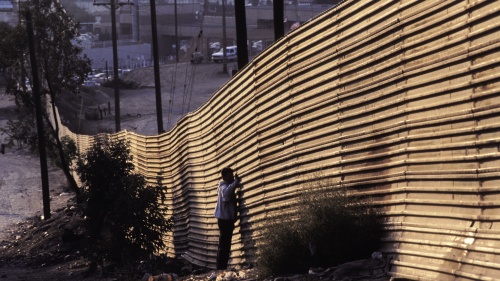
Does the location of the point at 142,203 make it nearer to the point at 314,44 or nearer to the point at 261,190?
the point at 261,190

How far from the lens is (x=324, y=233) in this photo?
10.8m

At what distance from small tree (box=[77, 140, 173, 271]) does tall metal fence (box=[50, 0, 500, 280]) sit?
3.82m

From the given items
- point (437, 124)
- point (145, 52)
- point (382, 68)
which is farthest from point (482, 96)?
point (145, 52)

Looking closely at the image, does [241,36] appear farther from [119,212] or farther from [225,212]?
[225,212]

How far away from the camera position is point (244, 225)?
15.5 meters

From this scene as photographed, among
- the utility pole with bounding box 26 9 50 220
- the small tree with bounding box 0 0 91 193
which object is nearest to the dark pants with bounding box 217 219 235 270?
the utility pole with bounding box 26 9 50 220

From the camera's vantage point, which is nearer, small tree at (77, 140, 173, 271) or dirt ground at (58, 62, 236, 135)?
small tree at (77, 140, 173, 271)

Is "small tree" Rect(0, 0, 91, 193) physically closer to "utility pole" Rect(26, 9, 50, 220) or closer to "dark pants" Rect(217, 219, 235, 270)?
"utility pole" Rect(26, 9, 50, 220)

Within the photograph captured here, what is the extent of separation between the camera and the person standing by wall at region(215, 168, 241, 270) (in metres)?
15.5

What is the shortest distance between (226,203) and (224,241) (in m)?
0.57

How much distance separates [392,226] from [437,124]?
1279 millimetres

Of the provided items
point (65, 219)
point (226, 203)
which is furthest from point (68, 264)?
point (226, 203)

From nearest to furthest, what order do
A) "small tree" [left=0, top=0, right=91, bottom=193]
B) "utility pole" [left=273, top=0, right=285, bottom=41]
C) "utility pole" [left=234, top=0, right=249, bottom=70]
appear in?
"utility pole" [left=273, top=0, right=285, bottom=41], "utility pole" [left=234, top=0, right=249, bottom=70], "small tree" [left=0, top=0, right=91, bottom=193]

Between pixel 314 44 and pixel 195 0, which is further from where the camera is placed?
pixel 195 0
